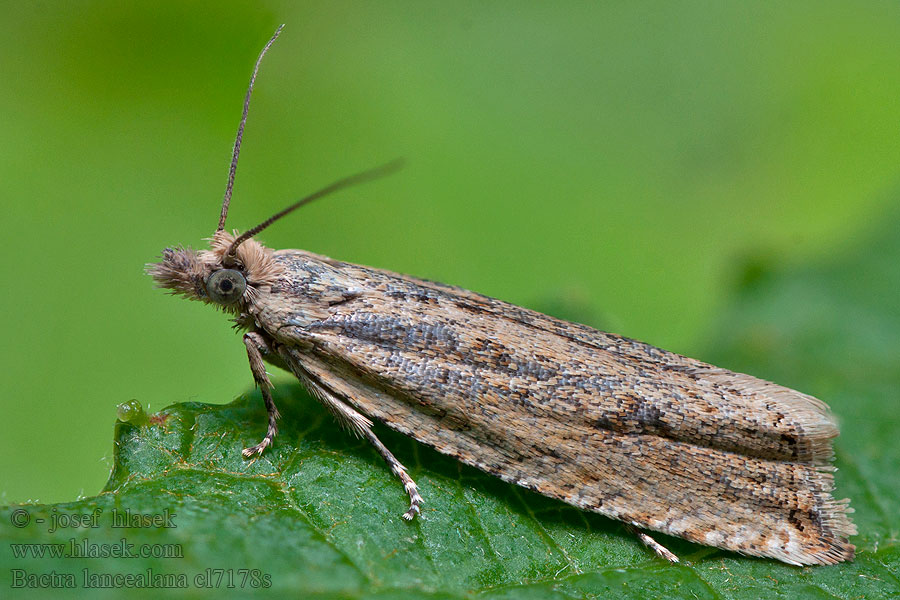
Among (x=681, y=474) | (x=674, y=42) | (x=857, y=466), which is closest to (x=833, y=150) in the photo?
(x=674, y=42)

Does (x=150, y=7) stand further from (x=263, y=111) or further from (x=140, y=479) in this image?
(x=140, y=479)

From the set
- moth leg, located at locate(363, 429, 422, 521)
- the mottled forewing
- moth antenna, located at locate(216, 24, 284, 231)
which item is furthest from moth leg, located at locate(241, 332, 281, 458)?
moth antenna, located at locate(216, 24, 284, 231)

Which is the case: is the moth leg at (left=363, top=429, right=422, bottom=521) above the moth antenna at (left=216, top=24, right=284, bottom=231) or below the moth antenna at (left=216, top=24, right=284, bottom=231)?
below

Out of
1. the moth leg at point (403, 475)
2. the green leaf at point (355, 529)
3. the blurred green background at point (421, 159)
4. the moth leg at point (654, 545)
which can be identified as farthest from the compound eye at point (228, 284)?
the moth leg at point (654, 545)

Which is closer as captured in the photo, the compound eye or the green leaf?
the green leaf

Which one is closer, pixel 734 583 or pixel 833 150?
pixel 734 583

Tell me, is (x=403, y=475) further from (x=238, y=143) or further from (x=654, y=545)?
(x=238, y=143)

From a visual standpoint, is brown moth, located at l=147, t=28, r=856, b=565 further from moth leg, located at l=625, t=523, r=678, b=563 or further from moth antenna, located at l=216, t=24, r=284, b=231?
moth antenna, located at l=216, t=24, r=284, b=231
